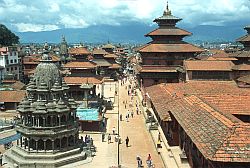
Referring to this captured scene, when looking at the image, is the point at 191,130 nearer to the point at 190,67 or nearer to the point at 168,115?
the point at 168,115

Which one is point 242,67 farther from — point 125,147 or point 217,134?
point 217,134

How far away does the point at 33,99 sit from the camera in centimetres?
3409


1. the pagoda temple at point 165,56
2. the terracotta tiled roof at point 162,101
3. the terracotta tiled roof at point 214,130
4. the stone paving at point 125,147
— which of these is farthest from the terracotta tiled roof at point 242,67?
the terracotta tiled roof at point 214,130

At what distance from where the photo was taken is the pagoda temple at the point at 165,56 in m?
58.2

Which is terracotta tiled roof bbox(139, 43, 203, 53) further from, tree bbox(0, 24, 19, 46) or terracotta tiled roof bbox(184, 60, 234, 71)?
tree bbox(0, 24, 19, 46)

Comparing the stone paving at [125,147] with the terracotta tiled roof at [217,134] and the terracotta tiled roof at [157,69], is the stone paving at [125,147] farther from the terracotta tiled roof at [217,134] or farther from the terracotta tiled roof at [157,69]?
the terracotta tiled roof at [217,134]

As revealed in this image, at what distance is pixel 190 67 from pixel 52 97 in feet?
75.1

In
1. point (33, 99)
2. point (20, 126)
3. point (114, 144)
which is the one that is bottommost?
point (114, 144)

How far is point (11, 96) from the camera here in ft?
187

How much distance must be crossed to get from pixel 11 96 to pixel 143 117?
1998cm

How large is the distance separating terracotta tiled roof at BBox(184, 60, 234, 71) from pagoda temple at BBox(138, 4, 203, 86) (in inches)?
208

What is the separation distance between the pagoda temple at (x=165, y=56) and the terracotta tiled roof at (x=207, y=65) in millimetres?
5277

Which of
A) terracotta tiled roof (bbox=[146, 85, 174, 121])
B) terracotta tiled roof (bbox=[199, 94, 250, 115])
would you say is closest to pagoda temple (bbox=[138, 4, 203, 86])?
terracotta tiled roof (bbox=[146, 85, 174, 121])

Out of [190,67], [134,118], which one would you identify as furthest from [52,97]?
[190,67]
